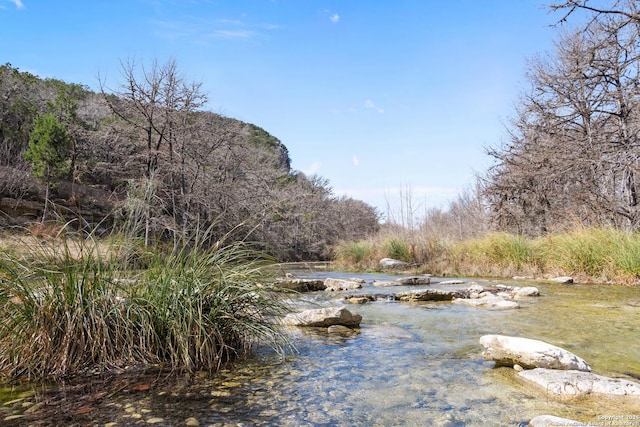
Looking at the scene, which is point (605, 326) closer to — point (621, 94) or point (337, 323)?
point (337, 323)

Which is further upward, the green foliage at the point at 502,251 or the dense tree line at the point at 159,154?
the dense tree line at the point at 159,154

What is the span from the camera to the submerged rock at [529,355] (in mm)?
2766

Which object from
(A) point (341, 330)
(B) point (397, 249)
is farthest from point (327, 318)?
(B) point (397, 249)

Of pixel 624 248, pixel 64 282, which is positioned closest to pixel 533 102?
pixel 624 248

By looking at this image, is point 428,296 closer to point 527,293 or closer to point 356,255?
point 527,293

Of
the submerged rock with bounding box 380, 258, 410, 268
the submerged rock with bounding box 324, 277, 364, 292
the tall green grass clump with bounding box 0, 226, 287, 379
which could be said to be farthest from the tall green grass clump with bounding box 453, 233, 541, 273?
the tall green grass clump with bounding box 0, 226, 287, 379

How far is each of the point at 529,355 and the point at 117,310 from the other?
9.61ft

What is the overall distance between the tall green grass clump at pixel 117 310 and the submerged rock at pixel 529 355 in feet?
5.57

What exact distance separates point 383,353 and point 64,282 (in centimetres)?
247

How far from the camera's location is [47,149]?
18.4 m

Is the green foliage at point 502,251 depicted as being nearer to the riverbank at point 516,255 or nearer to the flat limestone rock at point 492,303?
the riverbank at point 516,255

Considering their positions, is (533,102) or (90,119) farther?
(90,119)

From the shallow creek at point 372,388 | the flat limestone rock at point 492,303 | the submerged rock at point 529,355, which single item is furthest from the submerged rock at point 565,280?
the submerged rock at point 529,355

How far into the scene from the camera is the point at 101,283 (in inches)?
115
